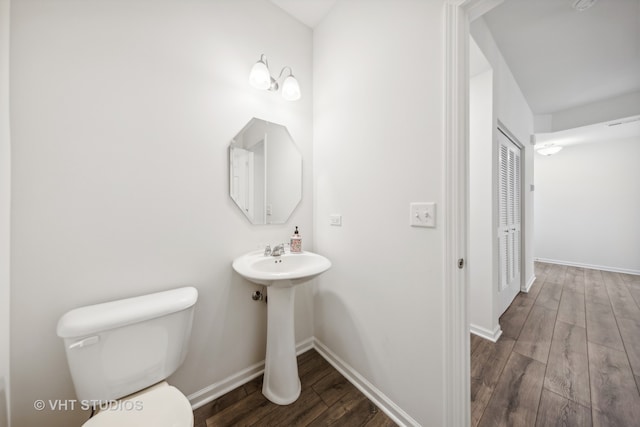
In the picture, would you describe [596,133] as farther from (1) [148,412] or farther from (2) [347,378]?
(1) [148,412]

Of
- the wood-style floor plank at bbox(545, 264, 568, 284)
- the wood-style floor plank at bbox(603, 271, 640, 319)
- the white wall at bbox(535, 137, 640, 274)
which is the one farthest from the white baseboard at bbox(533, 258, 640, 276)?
the wood-style floor plank at bbox(603, 271, 640, 319)

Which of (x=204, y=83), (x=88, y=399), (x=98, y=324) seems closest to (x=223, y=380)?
(x=88, y=399)

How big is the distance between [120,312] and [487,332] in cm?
255

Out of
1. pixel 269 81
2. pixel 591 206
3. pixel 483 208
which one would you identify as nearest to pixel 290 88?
pixel 269 81

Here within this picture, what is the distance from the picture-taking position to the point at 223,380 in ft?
4.40

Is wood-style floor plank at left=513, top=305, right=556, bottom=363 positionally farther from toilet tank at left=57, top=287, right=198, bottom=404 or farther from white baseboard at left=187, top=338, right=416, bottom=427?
toilet tank at left=57, top=287, right=198, bottom=404

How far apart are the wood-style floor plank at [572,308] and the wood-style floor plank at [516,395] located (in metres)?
1.05

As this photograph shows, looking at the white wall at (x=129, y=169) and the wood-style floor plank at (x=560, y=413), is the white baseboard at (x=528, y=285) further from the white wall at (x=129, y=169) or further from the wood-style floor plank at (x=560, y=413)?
the white wall at (x=129, y=169)

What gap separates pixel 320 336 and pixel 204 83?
1.92m

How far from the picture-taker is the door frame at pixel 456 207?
3.06 ft

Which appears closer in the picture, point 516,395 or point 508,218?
point 516,395

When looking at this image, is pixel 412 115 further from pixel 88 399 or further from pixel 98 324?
pixel 88 399

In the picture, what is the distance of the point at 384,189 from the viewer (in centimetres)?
123

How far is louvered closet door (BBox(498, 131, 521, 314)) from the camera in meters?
2.14
